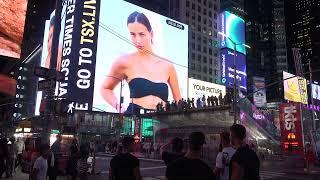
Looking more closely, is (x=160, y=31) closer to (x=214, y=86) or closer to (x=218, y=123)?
(x=214, y=86)

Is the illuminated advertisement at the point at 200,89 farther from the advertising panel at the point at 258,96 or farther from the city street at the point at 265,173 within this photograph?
the city street at the point at 265,173

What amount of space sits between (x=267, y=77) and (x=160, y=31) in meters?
108

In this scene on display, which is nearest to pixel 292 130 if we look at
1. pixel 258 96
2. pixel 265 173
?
pixel 265 173

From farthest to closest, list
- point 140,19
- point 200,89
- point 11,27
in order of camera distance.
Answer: point 200,89, point 140,19, point 11,27

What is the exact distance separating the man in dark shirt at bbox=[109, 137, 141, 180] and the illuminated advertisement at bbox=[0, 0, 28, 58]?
17096mm

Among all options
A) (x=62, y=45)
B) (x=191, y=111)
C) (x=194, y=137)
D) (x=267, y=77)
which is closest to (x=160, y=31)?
(x=62, y=45)

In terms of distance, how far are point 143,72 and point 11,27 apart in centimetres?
5860

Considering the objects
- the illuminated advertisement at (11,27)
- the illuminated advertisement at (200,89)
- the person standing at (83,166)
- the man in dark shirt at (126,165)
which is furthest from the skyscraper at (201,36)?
the man in dark shirt at (126,165)

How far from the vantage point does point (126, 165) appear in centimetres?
673

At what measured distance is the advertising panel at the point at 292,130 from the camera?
106ft

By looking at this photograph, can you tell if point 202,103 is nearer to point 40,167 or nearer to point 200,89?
point 200,89

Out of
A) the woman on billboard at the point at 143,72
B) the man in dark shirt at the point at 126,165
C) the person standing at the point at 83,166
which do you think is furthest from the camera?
the woman on billboard at the point at 143,72

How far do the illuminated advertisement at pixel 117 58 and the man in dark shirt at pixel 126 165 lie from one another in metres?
60.7

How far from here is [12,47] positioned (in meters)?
21.9
